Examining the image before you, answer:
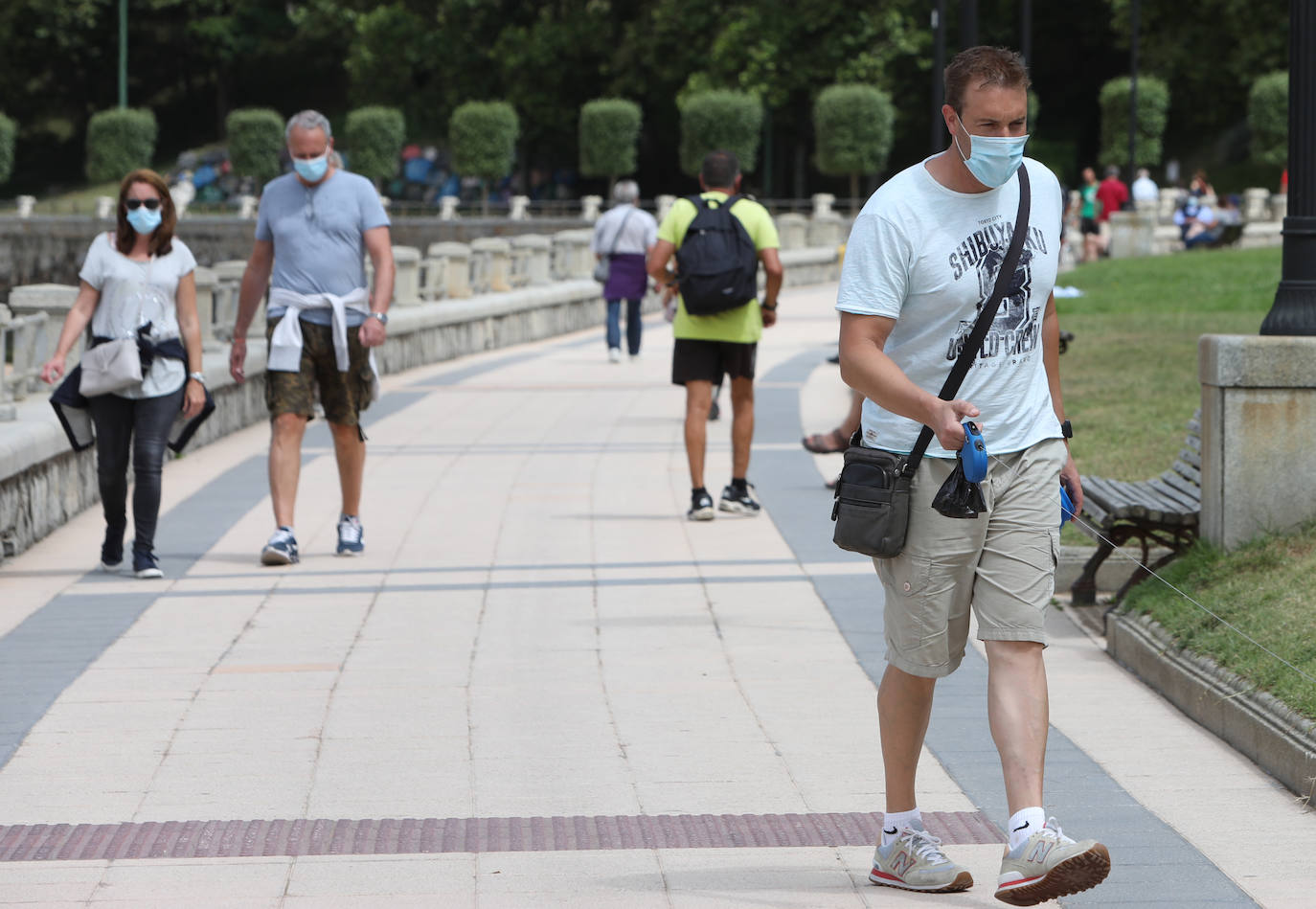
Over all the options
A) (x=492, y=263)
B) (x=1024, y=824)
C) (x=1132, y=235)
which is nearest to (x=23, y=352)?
(x=1024, y=824)

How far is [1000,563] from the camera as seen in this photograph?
13.9 feet

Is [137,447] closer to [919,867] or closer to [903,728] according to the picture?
[903,728]

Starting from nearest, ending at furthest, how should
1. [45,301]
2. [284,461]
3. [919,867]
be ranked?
1. [919,867]
2. [284,461]
3. [45,301]

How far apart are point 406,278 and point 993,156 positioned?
53.6ft

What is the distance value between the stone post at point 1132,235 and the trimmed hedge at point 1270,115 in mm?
9461

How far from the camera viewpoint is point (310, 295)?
8586mm

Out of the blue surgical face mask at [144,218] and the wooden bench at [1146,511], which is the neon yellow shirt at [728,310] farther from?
the blue surgical face mask at [144,218]

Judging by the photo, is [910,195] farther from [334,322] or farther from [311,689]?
[334,322]

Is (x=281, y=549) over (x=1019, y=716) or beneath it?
beneath

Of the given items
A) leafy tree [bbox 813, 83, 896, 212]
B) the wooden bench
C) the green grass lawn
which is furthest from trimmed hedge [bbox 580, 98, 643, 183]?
the wooden bench

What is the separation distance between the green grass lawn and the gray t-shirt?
3414 mm

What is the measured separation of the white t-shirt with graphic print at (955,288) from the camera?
416 centimetres

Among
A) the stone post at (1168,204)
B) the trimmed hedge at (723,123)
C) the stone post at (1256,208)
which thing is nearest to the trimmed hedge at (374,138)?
the trimmed hedge at (723,123)

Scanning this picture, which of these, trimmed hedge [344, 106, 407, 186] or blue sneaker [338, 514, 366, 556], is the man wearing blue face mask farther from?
trimmed hedge [344, 106, 407, 186]
